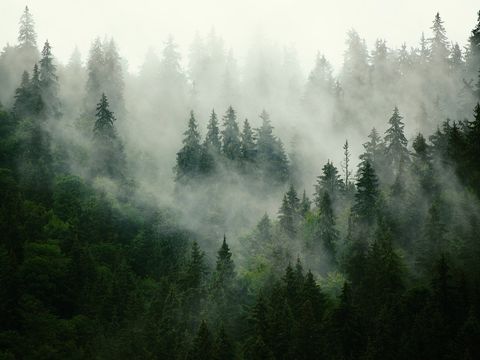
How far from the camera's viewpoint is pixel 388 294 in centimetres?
5856

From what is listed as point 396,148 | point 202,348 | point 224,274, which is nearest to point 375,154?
point 396,148

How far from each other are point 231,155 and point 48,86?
32301mm

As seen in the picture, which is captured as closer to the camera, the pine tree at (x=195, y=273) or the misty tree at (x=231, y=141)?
the pine tree at (x=195, y=273)

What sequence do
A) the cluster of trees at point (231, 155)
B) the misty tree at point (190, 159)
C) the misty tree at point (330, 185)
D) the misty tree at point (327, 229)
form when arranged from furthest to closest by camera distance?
the cluster of trees at point (231, 155), the misty tree at point (190, 159), the misty tree at point (330, 185), the misty tree at point (327, 229)

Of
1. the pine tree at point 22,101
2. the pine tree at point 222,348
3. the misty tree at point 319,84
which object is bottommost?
the pine tree at point 222,348

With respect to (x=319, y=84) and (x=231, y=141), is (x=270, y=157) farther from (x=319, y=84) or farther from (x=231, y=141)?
(x=319, y=84)

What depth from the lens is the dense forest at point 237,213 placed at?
56.1 m

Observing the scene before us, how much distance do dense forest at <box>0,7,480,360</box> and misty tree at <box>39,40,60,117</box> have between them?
0.86 ft

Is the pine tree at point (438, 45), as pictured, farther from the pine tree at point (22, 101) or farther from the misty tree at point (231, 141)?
the pine tree at point (22, 101)

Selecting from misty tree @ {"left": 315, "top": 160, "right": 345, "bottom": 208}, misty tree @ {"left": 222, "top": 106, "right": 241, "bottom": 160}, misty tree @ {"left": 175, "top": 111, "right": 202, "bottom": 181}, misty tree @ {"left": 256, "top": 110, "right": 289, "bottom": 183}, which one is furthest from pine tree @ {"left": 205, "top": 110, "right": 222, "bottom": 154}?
misty tree @ {"left": 315, "top": 160, "right": 345, "bottom": 208}

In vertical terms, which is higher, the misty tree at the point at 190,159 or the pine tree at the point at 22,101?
the pine tree at the point at 22,101

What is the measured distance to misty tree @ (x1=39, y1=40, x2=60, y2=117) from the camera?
9706 centimetres

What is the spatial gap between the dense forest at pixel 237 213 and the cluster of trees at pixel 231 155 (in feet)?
0.98

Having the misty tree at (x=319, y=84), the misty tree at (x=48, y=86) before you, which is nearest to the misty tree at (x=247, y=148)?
the misty tree at (x=319, y=84)
